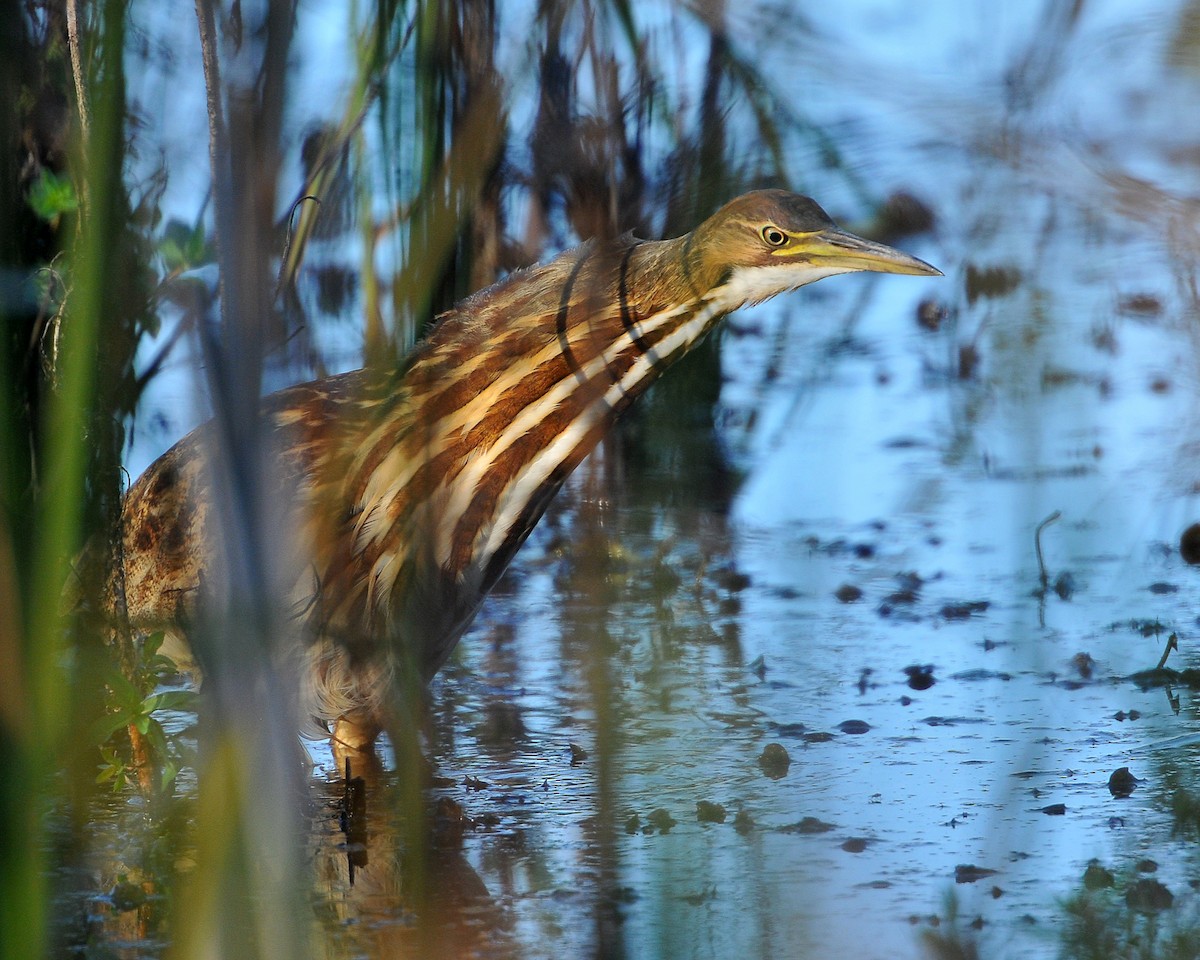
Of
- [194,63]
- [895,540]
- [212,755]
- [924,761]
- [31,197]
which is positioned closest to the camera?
[212,755]

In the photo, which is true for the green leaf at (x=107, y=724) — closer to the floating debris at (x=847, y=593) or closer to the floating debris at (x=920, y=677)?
the floating debris at (x=920, y=677)

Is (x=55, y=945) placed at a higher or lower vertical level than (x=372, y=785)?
lower

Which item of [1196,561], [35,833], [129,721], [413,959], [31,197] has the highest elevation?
[31,197]

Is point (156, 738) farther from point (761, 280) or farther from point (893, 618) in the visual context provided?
point (893, 618)

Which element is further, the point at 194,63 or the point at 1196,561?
the point at 1196,561

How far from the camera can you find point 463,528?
2213 millimetres

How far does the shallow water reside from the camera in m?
0.86

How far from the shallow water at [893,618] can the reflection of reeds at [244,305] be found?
0.31 ft

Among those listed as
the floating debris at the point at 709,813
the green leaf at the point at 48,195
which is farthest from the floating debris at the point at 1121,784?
the green leaf at the point at 48,195

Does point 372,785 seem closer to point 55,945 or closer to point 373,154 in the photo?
point 55,945

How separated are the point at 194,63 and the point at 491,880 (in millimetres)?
1072

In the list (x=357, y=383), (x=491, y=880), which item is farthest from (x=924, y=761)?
(x=357, y=383)

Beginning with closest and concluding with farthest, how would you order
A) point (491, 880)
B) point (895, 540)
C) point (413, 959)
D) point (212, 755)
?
point (212, 755) < point (413, 959) < point (491, 880) < point (895, 540)

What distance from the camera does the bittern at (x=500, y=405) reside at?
208 centimetres
